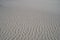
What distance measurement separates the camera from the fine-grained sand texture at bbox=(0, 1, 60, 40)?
2.38 metres

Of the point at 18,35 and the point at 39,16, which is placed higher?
the point at 39,16

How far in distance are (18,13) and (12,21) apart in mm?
608

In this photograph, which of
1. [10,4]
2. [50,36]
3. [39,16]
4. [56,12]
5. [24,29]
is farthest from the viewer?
[10,4]

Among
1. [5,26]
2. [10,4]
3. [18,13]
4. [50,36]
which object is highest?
[10,4]

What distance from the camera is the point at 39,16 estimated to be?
3406 millimetres

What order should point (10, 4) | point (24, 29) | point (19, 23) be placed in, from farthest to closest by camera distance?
1. point (10, 4)
2. point (19, 23)
3. point (24, 29)

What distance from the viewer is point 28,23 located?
9.71 feet

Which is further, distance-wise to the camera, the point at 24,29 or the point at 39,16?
the point at 39,16

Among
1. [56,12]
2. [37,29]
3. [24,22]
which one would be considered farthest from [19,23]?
[56,12]

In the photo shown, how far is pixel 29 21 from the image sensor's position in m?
3.08

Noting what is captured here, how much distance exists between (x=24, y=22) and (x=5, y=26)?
56 centimetres

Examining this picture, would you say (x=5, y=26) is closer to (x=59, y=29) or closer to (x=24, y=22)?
(x=24, y=22)

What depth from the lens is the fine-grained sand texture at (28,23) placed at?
2.38 meters

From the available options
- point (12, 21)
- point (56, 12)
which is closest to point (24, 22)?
point (12, 21)
